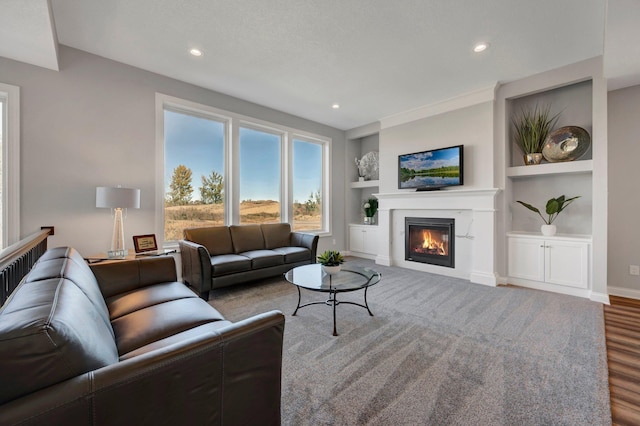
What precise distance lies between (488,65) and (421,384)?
361 cm

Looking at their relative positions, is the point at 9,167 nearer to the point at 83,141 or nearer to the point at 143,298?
the point at 83,141

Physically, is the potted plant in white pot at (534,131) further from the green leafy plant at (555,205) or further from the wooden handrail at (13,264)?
the wooden handrail at (13,264)

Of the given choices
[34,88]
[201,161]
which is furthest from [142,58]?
[201,161]

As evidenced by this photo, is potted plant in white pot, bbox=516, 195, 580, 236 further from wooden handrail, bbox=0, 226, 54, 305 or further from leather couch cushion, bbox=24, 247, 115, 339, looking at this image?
wooden handrail, bbox=0, 226, 54, 305

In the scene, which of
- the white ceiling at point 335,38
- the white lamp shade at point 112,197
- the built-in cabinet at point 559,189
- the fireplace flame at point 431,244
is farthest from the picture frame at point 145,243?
the built-in cabinet at point 559,189

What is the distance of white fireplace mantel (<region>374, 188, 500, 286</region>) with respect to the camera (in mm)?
3942

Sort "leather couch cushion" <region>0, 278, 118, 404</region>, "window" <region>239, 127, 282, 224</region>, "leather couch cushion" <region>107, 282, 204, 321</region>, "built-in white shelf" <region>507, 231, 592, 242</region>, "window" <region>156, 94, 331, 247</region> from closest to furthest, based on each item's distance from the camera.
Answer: "leather couch cushion" <region>0, 278, 118, 404</region> → "leather couch cushion" <region>107, 282, 204, 321</region> → "built-in white shelf" <region>507, 231, 592, 242</region> → "window" <region>156, 94, 331, 247</region> → "window" <region>239, 127, 282, 224</region>

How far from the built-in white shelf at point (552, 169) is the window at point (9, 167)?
234 inches

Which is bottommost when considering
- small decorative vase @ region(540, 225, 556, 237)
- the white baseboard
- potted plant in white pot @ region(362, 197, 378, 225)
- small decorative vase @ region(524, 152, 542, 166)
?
the white baseboard

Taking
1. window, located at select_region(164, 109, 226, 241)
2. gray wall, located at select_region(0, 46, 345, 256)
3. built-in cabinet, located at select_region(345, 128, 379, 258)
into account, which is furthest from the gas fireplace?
gray wall, located at select_region(0, 46, 345, 256)

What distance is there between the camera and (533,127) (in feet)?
12.5

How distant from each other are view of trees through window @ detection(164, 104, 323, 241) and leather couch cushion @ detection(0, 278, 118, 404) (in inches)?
124

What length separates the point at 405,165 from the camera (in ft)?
16.1

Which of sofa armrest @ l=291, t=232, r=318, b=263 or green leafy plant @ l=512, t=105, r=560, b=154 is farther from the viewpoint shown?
sofa armrest @ l=291, t=232, r=318, b=263
